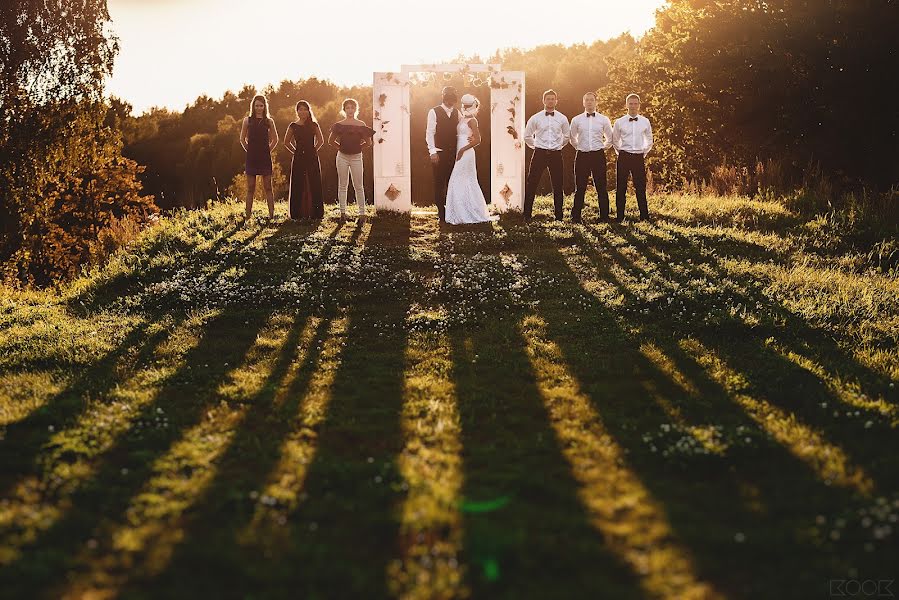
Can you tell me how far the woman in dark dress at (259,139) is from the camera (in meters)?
16.8

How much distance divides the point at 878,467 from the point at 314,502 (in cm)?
344

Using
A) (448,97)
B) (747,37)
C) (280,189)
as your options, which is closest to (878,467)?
(448,97)

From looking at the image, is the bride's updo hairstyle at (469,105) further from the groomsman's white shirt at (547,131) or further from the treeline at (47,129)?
the treeline at (47,129)

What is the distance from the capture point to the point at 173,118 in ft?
229

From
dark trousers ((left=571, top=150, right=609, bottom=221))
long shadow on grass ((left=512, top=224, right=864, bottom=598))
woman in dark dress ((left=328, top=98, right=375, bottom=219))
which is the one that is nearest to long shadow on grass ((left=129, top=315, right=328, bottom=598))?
long shadow on grass ((left=512, top=224, right=864, bottom=598))

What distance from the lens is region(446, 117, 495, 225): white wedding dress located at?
17016mm

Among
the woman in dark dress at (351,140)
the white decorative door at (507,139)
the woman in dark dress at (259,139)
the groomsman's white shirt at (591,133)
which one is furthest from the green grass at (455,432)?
the white decorative door at (507,139)

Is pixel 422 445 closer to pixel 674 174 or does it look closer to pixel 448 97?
pixel 448 97

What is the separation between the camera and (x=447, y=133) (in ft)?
55.2

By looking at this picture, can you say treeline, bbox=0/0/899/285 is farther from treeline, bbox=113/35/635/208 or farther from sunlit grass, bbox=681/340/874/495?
treeline, bbox=113/35/635/208

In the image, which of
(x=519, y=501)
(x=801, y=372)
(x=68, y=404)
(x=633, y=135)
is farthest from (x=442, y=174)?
(x=519, y=501)

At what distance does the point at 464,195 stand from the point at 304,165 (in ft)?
11.3

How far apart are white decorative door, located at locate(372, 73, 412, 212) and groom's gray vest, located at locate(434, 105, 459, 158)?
7.14 feet

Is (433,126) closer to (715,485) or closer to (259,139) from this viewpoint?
(259,139)
